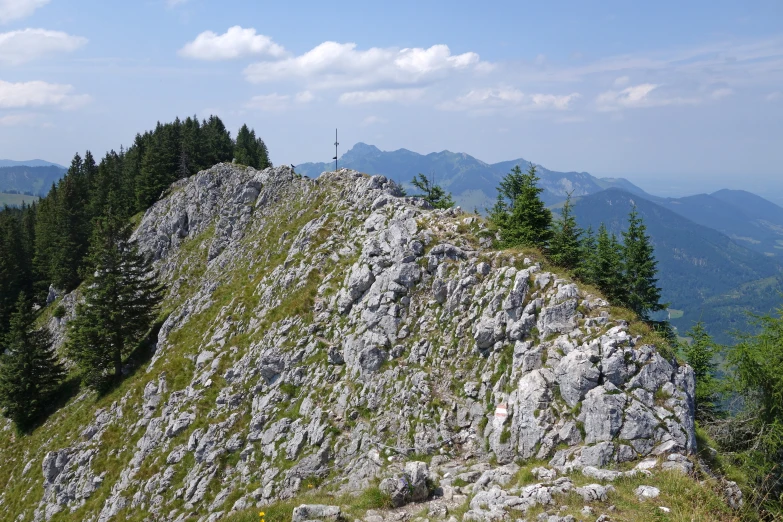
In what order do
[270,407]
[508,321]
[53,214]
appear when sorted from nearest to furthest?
1. [508,321]
2. [270,407]
3. [53,214]

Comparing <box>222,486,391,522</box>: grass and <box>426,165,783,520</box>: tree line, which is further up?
<box>426,165,783,520</box>: tree line

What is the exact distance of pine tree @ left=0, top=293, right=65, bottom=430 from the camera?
44.8 m

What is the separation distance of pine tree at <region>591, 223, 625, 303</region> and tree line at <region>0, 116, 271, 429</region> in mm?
45549

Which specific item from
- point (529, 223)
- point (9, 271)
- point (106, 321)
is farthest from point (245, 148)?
point (529, 223)

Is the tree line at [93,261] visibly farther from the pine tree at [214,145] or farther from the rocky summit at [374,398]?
the rocky summit at [374,398]

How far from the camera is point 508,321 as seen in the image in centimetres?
2362

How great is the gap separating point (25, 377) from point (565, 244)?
55642 millimetres

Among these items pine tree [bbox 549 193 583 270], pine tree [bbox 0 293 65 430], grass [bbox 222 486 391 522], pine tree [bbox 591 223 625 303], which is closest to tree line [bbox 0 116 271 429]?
pine tree [bbox 0 293 65 430]

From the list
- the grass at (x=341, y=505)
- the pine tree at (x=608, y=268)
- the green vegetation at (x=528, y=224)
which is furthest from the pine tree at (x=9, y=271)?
the pine tree at (x=608, y=268)

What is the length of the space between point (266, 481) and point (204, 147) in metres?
70.0

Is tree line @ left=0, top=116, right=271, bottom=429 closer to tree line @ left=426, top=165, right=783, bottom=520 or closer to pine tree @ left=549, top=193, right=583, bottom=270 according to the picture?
tree line @ left=426, top=165, right=783, bottom=520

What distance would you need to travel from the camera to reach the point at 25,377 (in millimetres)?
45188

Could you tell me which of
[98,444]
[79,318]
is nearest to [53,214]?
[79,318]

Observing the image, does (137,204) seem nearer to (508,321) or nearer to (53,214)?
(53,214)
